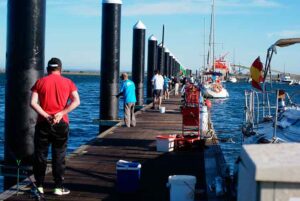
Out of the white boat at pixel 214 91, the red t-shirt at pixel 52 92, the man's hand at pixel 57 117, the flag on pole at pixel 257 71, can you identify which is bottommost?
the white boat at pixel 214 91

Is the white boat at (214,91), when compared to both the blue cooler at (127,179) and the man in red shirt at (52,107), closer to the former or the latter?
the blue cooler at (127,179)

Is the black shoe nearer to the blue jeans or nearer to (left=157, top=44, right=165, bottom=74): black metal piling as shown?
the blue jeans

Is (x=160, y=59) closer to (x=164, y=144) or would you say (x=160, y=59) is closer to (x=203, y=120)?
(x=203, y=120)

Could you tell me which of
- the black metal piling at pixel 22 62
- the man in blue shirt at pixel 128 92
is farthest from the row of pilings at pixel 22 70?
the man in blue shirt at pixel 128 92

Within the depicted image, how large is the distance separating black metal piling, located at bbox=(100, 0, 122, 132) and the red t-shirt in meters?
9.80

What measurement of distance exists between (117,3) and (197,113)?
4996 mm

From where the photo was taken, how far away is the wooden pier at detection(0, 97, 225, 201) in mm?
7000

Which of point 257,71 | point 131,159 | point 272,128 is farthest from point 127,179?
point 272,128

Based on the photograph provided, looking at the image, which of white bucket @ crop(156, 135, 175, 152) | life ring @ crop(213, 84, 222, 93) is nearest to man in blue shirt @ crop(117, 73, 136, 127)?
white bucket @ crop(156, 135, 175, 152)

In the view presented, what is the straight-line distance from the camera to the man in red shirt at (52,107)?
6355 millimetres

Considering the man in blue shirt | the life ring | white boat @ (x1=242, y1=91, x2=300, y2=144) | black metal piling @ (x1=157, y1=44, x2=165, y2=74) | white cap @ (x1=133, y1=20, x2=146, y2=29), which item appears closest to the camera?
white boat @ (x1=242, y1=91, x2=300, y2=144)

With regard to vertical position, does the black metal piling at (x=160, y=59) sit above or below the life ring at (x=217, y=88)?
above

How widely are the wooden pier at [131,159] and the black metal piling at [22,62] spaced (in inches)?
39.0

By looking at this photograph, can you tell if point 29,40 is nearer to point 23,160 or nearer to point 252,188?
point 23,160
